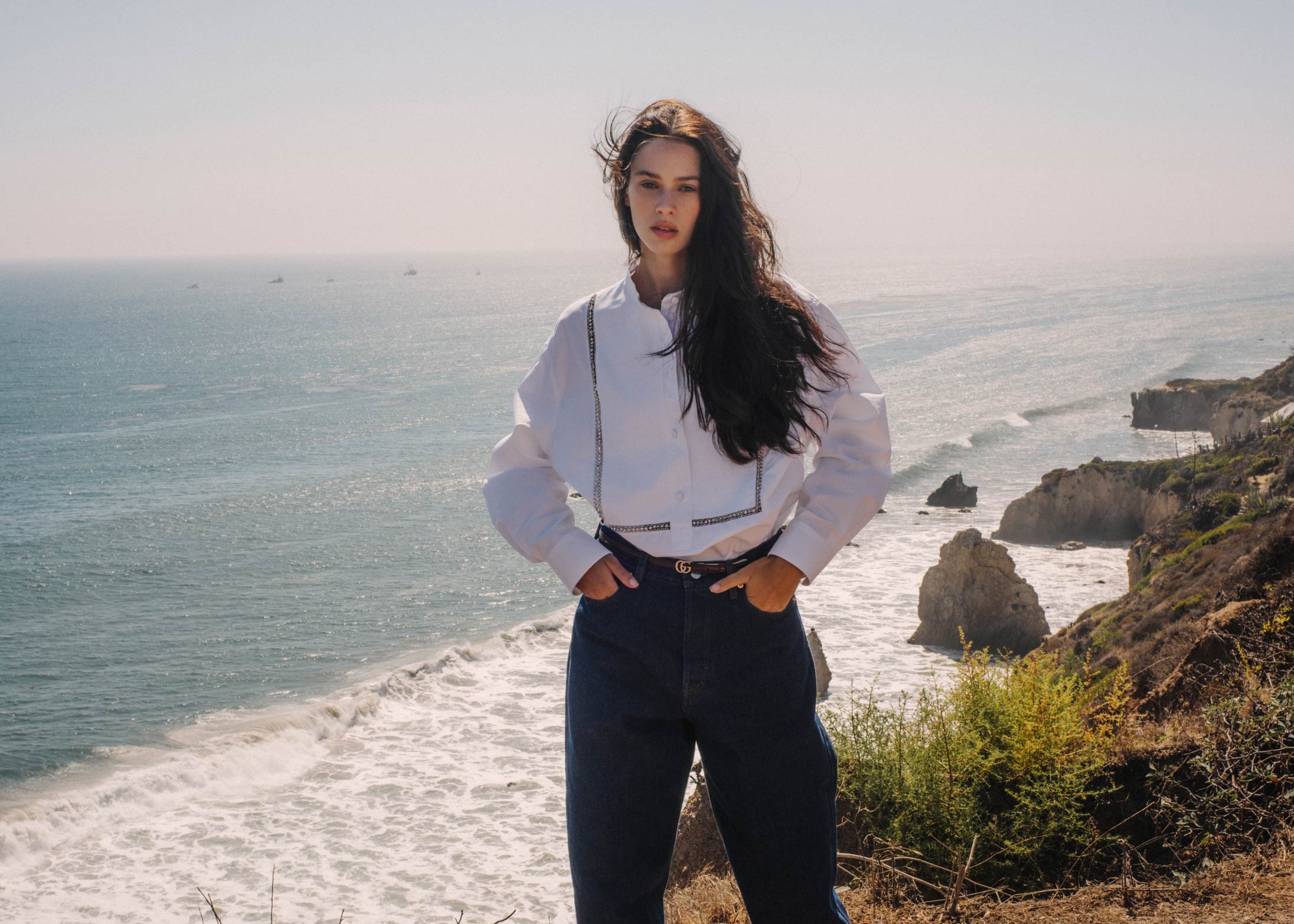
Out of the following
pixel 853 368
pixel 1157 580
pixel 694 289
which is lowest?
pixel 1157 580

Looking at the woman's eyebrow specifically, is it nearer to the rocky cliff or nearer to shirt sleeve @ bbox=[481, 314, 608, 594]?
shirt sleeve @ bbox=[481, 314, 608, 594]

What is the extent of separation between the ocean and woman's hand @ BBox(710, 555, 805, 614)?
46.9 inches

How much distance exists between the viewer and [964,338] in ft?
252

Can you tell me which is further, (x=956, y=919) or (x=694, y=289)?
(x=956, y=919)

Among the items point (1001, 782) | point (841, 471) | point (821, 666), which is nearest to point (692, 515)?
point (841, 471)

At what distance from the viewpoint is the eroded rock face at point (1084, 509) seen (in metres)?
23.2

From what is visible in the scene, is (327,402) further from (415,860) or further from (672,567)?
(672,567)

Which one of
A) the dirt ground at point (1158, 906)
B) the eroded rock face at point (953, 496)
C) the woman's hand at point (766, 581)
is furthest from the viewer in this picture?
the eroded rock face at point (953, 496)

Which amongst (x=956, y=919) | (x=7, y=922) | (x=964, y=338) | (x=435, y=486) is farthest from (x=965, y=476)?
(x=964, y=338)

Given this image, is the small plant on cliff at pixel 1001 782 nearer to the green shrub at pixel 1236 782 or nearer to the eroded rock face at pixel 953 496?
the green shrub at pixel 1236 782

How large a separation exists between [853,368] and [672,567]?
590mm

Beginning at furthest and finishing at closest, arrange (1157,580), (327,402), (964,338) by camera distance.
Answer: (964,338) → (327,402) → (1157,580)

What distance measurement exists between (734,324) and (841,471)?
39 centimetres

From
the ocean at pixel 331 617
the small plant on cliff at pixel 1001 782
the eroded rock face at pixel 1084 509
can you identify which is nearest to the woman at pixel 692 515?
the ocean at pixel 331 617
